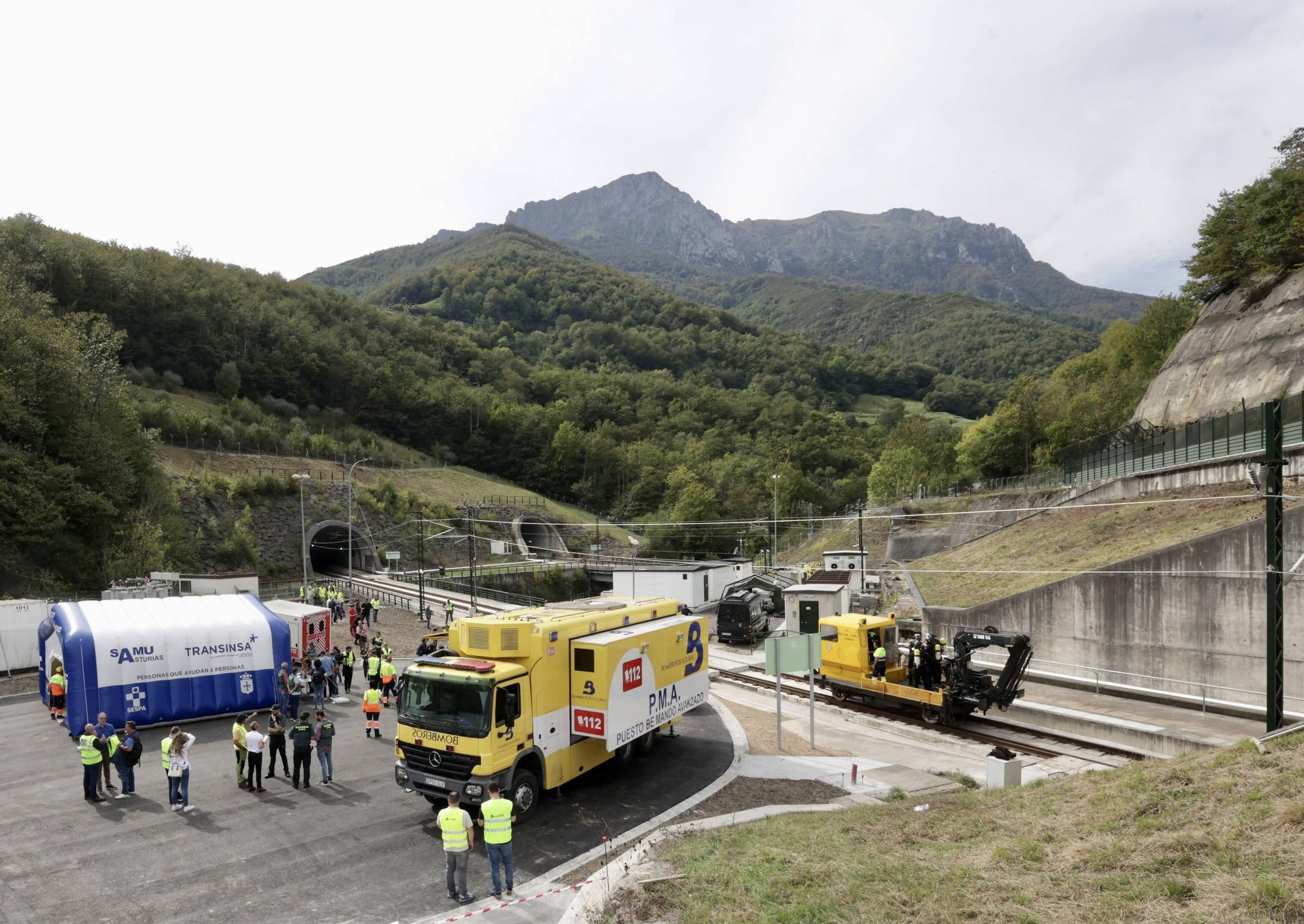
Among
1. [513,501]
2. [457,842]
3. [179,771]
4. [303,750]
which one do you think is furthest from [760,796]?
[513,501]

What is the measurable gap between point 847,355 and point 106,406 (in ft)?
508

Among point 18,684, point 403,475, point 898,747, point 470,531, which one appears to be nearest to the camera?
point 898,747

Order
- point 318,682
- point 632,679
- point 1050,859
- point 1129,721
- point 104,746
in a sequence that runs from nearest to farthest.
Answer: point 1050,859 → point 104,746 → point 632,679 → point 1129,721 → point 318,682

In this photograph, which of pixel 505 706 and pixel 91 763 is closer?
pixel 505 706

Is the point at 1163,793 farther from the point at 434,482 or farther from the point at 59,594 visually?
the point at 434,482

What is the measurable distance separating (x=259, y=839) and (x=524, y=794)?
14.2 feet

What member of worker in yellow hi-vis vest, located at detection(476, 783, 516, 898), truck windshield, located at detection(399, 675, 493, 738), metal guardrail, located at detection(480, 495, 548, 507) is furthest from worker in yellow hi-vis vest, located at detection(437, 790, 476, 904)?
metal guardrail, located at detection(480, 495, 548, 507)

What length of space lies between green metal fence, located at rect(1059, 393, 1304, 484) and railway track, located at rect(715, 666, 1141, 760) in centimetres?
1017

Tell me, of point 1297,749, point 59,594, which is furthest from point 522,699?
point 59,594

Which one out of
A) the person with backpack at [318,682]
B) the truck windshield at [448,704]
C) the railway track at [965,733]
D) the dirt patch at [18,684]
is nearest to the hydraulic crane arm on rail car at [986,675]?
the railway track at [965,733]

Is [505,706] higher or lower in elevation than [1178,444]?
lower

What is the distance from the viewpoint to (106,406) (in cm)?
4119

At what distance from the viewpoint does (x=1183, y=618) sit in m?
21.2

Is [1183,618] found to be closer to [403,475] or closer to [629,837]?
[629,837]
